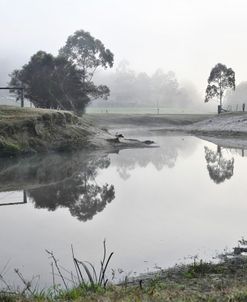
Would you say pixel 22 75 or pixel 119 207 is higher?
pixel 22 75

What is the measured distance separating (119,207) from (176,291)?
9.37 metres

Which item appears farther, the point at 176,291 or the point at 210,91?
the point at 210,91

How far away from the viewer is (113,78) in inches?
7854

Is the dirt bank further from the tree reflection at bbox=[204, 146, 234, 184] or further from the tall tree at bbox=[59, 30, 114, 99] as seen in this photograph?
the tall tree at bbox=[59, 30, 114, 99]

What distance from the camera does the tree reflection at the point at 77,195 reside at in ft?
59.7

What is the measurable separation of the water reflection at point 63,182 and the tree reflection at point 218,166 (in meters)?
5.89

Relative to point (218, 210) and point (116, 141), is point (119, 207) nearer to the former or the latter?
point (218, 210)

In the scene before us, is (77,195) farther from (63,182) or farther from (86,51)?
(86,51)

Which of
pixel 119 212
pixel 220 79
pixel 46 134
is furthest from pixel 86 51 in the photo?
pixel 119 212

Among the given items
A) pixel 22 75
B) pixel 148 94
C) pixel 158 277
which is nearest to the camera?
pixel 158 277

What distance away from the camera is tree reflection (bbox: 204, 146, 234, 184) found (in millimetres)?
25972

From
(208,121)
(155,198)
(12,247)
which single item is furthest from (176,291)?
(208,121)

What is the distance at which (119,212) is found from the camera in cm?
1714

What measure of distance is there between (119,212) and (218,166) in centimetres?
1522
